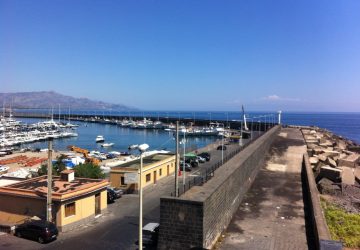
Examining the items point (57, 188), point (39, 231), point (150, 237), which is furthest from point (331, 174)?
point (39, 231)

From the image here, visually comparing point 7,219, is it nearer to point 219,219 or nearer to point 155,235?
point 155,235

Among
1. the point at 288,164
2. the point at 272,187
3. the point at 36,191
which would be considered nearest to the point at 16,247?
the point at 36,191

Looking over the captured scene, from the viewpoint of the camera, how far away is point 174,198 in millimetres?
15328

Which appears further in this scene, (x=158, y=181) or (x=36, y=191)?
(x=158, y=181)

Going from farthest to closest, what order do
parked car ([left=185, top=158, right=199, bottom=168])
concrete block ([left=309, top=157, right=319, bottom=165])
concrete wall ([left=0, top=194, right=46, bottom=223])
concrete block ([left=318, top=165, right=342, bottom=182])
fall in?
parked car ([left=185, top=158, right=199, bottom=168]), concrete block ([left=309, top=157, right=319, bottom=165]), concrete block ([left=318, top=165, right=342, bottom=182]), concrete wall ([left=0, top=194, right=46, bottom=223])

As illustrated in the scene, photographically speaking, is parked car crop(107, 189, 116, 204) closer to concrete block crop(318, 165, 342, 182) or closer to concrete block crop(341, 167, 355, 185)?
concrete block crop(318, 165, 342, 182)

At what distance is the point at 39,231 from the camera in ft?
67.5

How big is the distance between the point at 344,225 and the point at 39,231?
1700cm

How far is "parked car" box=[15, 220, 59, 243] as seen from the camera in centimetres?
2044

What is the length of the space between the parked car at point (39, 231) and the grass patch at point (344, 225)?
1497 centimetres

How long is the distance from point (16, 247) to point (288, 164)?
82.5 feet

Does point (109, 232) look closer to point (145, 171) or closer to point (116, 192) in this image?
point (116, 192)

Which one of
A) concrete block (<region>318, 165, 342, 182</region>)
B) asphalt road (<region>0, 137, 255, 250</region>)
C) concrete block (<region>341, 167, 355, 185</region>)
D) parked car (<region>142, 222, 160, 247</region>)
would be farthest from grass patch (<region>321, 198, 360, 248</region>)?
asphalt road (<region>0, 137, 255, 250</region>)

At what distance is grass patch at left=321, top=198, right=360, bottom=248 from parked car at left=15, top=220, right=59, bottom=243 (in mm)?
14968
